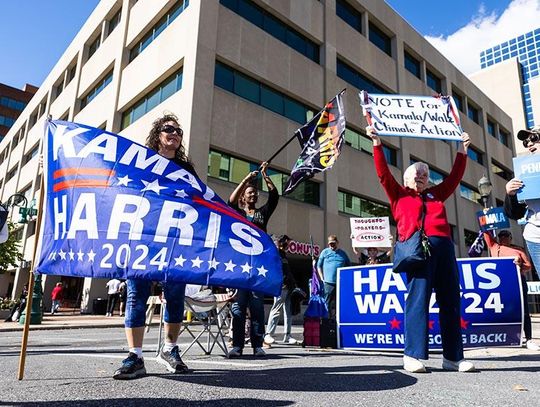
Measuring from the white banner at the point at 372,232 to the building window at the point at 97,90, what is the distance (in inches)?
746

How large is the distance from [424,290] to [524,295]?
2.26 m

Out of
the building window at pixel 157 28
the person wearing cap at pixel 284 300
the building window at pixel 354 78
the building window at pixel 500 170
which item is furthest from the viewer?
the building window at pixel 500 170

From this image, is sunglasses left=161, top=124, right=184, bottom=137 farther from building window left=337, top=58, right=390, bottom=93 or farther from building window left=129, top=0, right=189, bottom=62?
building window left=337, top=58, right=390, bottom=93

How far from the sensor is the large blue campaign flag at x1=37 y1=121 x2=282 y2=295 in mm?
2902

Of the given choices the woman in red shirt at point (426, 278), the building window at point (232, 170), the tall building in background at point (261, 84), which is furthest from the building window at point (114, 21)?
the woman in red shirt at point (426, 278)

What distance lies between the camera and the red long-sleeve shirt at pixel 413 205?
12.0 feet

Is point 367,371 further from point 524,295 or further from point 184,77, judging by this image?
point 184,77

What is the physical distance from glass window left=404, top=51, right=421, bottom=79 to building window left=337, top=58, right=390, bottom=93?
4.91 m

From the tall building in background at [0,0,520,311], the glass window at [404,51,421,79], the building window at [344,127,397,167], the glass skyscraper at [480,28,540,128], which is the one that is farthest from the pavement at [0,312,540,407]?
the glass skyscraper at [480,28,540,128]

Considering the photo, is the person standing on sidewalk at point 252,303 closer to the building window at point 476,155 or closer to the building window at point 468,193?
the building window at point 468,193

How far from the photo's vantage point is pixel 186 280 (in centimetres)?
291

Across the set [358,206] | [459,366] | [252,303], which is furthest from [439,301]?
[358,206]

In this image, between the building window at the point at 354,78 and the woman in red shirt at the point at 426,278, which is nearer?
the woman in red shirt at the point at 426,278

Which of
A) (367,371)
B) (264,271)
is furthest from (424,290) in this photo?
(264,271)
